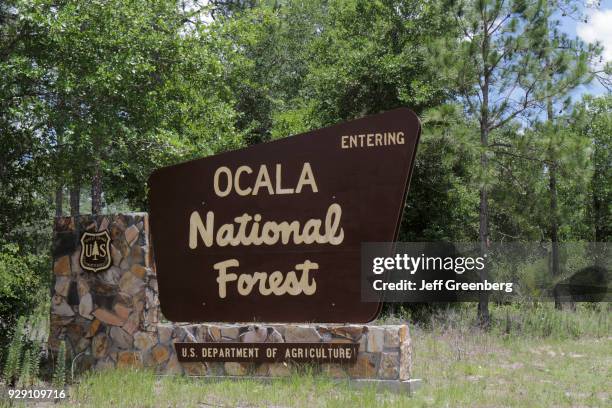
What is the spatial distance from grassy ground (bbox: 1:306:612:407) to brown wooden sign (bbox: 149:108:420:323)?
1062 mm

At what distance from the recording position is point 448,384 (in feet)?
32.4

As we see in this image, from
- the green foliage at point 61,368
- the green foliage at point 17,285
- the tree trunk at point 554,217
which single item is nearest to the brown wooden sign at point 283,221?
the green foliage at point 61,368

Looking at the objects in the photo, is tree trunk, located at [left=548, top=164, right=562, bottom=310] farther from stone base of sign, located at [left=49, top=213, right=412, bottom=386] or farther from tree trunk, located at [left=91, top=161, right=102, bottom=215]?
tree trunk, located at [left=91, top=161, right=102, bottom=215]

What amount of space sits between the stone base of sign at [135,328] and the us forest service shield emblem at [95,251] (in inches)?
2.9

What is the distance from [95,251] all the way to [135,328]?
1.28 meters

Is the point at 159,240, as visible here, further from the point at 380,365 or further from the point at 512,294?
the point at 512,294

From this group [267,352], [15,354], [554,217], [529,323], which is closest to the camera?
[15,354]

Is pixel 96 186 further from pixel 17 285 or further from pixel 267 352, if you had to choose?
pixel 267 352

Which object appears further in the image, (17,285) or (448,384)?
(17,285)

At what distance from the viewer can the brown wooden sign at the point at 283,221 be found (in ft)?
30.9

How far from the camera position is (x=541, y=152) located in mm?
17453

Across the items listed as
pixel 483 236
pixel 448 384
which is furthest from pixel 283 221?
pixel 483 236

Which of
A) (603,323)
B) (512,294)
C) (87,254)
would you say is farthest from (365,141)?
(512,294)

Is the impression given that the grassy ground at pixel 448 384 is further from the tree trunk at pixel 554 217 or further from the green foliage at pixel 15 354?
the tree trunk at pixel 554 217
